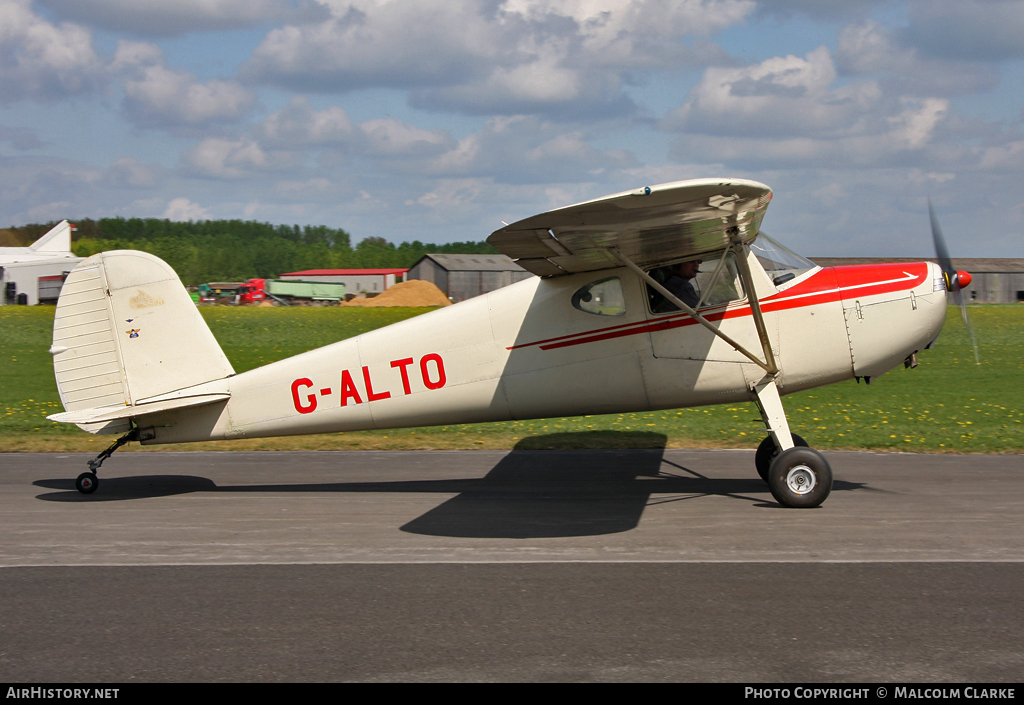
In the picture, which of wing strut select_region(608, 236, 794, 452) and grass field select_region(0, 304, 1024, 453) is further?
grass field select_region(0, 304, 1024, 453)

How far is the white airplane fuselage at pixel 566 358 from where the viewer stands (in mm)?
8109

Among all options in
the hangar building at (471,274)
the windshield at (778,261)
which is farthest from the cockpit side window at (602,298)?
the hangar building at (471,274)

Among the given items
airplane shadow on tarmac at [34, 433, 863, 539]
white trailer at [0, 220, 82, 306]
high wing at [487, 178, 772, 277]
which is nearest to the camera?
high wing at [487, 178, 772, 277]

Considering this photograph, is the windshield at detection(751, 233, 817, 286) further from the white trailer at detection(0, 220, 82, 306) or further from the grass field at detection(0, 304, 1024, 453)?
the white trailer at detection(0, 220, 82, 306)

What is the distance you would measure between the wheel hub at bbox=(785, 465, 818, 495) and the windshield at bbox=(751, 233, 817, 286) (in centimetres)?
189

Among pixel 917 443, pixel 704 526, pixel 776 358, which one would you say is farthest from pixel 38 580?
pixel 917 443

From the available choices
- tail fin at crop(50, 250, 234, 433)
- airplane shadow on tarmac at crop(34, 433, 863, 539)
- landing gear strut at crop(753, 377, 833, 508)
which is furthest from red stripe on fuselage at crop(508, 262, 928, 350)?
tail fin at crop(50, 250, 234, 433)

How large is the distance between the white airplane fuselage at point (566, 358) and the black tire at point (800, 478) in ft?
2.78

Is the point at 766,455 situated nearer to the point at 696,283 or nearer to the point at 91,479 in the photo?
the point at 696,283

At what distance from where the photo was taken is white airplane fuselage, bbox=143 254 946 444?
8.11 meters

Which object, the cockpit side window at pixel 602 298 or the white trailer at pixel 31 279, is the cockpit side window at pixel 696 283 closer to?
the cockpit side window at pixel 602 298

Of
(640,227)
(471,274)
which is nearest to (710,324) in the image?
(640,227)

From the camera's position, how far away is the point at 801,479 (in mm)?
7805

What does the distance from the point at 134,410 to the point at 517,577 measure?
4811mm
